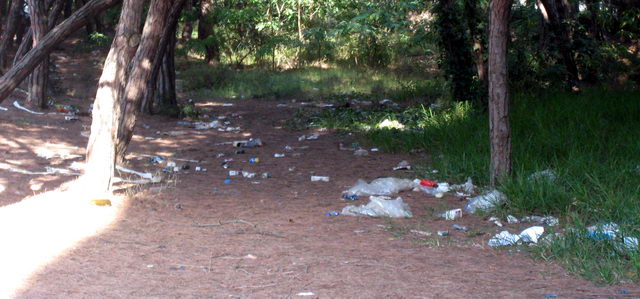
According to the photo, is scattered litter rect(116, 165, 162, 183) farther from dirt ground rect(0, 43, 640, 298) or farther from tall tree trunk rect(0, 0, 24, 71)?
tall tree trunk rect(0, 0, 24, 71)

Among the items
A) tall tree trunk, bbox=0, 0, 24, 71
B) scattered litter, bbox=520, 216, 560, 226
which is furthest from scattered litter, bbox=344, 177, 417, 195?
tall tree trunk, bbox=0, 0, 24, 71

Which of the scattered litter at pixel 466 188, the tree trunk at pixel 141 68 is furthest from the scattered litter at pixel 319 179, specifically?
the tree trunk at pixel 141 68

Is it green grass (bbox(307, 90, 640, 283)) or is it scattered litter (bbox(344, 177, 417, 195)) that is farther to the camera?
scattered litter (bbox(344, 177, 417, 195))

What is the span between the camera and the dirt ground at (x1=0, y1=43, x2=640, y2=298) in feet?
12.6

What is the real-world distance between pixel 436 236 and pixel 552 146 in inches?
130

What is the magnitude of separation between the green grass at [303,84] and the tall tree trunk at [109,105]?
350 inches

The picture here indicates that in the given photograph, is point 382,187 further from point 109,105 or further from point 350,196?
point 109,105

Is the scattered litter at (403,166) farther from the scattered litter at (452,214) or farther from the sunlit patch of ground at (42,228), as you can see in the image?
the sunlit patch of ground at (42,228)

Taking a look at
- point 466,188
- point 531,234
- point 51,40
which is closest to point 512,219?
point 531,234

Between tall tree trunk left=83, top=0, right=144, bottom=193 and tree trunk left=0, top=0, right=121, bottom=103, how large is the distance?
1542 millimetres

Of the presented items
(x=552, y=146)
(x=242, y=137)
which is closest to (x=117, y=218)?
(x=552, y=146)

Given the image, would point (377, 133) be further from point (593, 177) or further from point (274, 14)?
point (274, 14)

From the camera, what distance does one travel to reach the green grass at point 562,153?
450cm

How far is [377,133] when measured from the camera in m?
10.1
